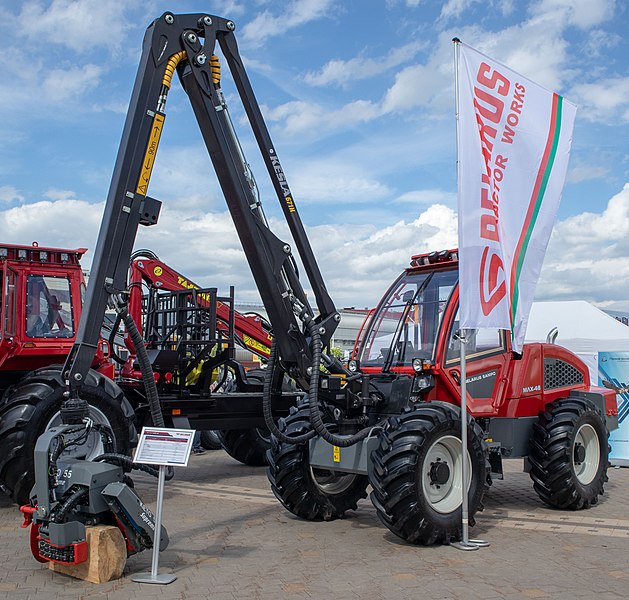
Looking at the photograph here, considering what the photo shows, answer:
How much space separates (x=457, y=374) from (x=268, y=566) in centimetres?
280

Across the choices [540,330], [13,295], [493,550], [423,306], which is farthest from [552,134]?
[540,330]

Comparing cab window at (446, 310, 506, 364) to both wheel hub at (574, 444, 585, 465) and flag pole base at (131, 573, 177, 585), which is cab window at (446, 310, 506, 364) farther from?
flag pole base at (131, 573, 177, 585)

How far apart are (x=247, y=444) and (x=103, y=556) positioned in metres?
6.17

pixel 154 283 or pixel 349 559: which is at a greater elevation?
pixel 154 283

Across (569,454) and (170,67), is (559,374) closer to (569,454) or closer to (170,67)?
(569,454)

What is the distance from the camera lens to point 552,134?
24.8 ft

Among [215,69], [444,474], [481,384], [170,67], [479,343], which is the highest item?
[215,69]

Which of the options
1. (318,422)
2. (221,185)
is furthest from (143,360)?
(221,185)

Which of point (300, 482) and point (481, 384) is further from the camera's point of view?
point (481, 384)

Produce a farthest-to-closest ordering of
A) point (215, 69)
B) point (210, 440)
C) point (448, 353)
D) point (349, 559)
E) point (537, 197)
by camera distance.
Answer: point (210, 440) → point (448, 353) → point (537, 197) → point (215, 69) → point (349, 559)

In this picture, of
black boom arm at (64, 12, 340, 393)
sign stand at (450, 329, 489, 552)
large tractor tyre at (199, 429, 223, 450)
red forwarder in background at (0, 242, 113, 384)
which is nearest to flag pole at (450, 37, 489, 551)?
sign stand at (450, 329, 489, 552)

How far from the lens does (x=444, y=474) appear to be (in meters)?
6.91

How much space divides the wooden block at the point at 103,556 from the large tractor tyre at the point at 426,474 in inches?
85.0

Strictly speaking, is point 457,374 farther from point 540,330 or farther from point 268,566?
point 540,330
